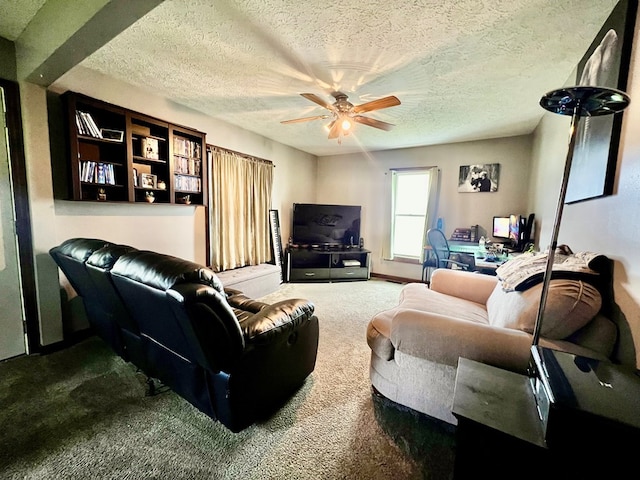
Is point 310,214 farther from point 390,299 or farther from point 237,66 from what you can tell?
point 237,66

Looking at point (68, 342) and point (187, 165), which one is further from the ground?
point (187, 165)

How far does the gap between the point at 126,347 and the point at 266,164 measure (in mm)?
3197

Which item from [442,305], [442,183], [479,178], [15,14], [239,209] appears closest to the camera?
[15,14]

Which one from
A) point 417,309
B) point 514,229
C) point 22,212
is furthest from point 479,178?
point 22,212

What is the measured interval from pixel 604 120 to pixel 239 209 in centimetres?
374

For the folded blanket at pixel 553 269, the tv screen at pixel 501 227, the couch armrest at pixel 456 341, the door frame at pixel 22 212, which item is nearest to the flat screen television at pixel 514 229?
the tv screen at pixel 501 227

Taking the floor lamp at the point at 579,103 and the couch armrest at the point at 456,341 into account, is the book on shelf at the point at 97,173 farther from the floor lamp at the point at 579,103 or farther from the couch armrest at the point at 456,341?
the floor lamp at the point at 579,103

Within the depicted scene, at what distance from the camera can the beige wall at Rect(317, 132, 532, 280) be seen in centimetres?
402

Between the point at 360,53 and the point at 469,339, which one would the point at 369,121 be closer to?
the point at 360,53

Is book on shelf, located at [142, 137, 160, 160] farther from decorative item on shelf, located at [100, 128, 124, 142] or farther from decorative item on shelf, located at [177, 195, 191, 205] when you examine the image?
decorative item on shelf, located at [177, 195, 191, 205]

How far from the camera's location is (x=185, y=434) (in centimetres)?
146

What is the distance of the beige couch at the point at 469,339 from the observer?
121 cm

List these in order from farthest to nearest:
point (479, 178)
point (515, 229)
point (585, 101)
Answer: point (479, 178), point (515, 229), point (585, 101)

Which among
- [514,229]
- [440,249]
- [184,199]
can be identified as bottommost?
[440,249]
